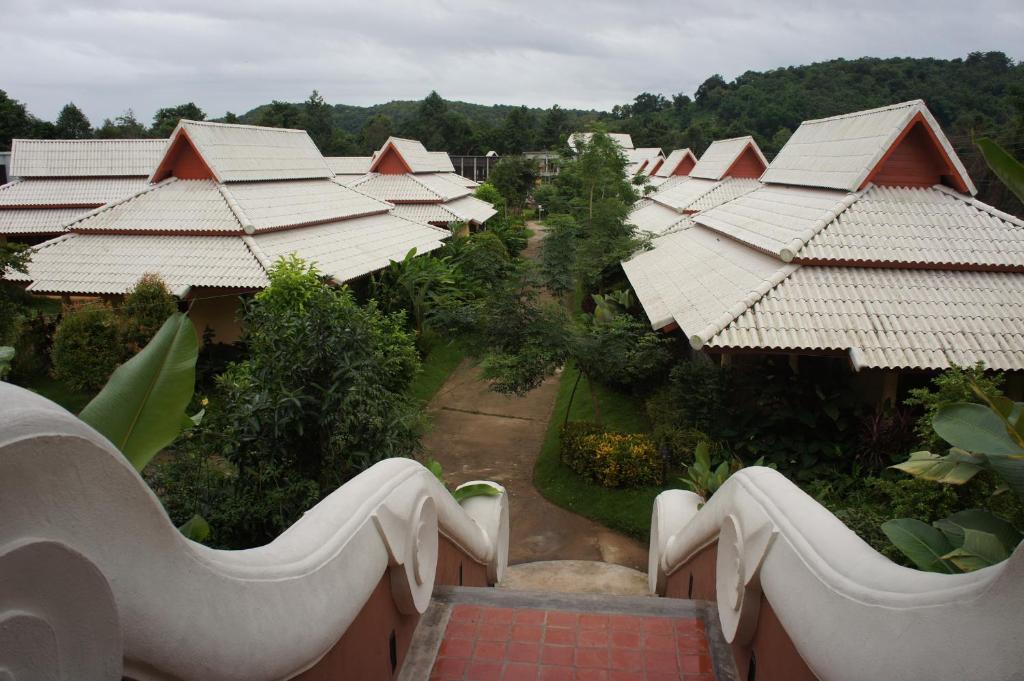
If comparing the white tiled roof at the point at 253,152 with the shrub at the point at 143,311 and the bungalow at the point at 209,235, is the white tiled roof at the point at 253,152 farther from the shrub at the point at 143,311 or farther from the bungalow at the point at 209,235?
the shrub at the point at 143,311

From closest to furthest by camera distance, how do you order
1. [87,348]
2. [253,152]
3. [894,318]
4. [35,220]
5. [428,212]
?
1. [894,318]
2. [87,348]
3. [253,152]
4. [35,220]
5. [428,212]

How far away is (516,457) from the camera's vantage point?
38.1 ft

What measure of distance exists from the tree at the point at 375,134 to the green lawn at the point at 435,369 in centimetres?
4697

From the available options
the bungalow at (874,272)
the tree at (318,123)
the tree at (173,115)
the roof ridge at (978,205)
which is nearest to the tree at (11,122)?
the tree at (173,115)

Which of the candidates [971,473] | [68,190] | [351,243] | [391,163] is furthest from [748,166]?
[971,473]

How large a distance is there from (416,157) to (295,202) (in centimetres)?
1434

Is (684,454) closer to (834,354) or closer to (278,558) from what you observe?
(834,354)

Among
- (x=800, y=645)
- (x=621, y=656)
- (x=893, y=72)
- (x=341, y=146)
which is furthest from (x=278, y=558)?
(x=893, y=72)

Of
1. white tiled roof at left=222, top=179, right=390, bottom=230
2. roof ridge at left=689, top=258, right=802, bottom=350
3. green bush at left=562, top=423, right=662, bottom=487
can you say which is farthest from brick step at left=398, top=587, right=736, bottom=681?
white tiled roof at left=222, top=179, right=390, bottom=230

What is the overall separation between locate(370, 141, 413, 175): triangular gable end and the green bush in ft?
64.2

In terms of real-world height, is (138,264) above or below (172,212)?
below

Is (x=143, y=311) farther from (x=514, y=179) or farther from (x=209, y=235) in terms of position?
(x=514, y=179)

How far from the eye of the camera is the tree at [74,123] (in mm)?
43812

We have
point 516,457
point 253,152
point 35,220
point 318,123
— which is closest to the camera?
point 516,457
